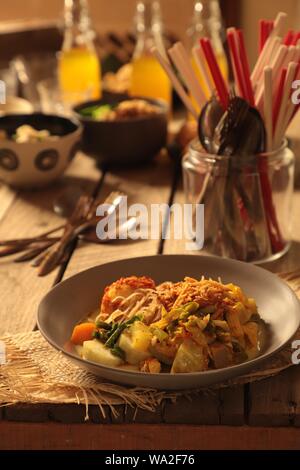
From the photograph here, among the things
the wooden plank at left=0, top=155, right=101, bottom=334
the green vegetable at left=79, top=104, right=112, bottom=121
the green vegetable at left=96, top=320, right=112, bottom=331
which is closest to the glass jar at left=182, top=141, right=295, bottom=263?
the wooden plank at left=0, top=155, right=101, bottom=334

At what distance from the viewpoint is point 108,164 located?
181 centimetres

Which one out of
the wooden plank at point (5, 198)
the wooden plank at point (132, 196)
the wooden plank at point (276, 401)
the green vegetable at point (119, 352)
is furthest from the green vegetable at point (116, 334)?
the wooden plank at point (5, 198)

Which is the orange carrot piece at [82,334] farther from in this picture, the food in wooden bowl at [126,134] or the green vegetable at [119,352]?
the food in wooden bowl at [126,134]

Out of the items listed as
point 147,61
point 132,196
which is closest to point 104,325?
point 132,196

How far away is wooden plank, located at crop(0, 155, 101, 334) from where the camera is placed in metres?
1.19

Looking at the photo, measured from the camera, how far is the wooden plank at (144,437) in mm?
948

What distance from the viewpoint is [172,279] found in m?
1.20

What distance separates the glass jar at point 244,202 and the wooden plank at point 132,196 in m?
0.12

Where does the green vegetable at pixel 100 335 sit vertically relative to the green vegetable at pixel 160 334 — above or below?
below

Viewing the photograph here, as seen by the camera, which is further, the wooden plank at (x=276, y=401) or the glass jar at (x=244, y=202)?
the glass jar at (x=244, y=202)

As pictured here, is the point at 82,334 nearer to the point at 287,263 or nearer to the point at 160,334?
the point at 160,334

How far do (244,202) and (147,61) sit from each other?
2.68 feet
